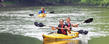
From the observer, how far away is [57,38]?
70.4ft

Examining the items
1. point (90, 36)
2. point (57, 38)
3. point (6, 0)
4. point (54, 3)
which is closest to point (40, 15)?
point (90, 36)

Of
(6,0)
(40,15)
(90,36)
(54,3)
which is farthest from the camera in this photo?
(54,3)

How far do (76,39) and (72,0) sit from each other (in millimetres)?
90837

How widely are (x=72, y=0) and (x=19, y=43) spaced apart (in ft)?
305

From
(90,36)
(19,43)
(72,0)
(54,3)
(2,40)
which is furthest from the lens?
(72,0)

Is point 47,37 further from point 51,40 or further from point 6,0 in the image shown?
point 6,0

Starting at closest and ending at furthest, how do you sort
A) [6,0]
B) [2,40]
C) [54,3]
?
[2,40] < [6,0] < [54,3]

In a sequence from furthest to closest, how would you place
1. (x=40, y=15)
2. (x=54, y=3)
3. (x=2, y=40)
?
(x=54, y=3) < (x=40, y=15) < (x=2, y=40)

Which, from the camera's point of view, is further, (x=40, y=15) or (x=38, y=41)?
(x=40, y=15)

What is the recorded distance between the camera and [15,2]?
3890 inches

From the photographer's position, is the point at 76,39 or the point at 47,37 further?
the point at 76,39

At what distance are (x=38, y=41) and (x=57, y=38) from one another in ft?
5.32

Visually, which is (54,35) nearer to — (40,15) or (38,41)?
(38,41)

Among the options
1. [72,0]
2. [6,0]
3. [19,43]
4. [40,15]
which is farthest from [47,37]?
[72,0]
